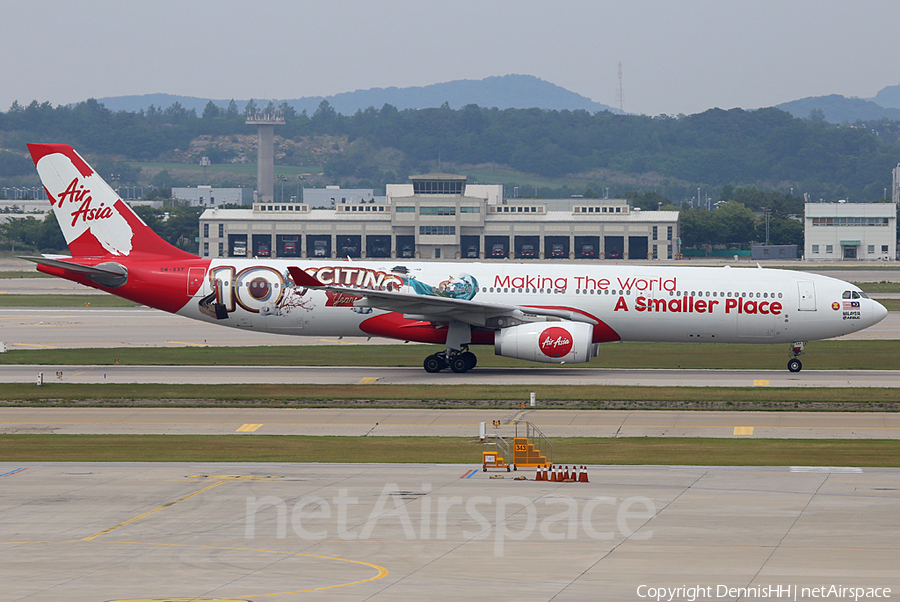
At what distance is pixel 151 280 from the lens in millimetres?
42031

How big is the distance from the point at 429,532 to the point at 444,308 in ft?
73.7

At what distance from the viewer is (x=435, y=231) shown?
5930 inches

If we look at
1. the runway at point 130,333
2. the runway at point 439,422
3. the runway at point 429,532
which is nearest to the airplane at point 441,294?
the runway at point 439,422

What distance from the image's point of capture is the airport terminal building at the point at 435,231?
487ft

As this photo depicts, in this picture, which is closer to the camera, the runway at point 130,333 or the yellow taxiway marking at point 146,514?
the yellow taxiway marking at point 146,514

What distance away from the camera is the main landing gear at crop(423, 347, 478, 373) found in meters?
41.6

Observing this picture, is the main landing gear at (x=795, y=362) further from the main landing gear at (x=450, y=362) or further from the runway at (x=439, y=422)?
the main landing gear at (x=450, y=362)

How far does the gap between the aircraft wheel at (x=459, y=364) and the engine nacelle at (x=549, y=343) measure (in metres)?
2.39

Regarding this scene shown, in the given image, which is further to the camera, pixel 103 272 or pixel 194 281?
pixel 194 281

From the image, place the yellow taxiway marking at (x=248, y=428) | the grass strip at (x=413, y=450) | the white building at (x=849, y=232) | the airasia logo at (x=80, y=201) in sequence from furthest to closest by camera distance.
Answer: the white building at (x=849, y=232)
the airasia logo at (x=80, y=201)
the yellow taxiway marking at (x=248, y=428)
the grass strip at (x=413, y=450)

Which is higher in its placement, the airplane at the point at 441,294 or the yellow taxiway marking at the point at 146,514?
the airplane at the point at 441,294

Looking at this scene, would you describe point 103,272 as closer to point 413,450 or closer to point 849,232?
point 413,450
